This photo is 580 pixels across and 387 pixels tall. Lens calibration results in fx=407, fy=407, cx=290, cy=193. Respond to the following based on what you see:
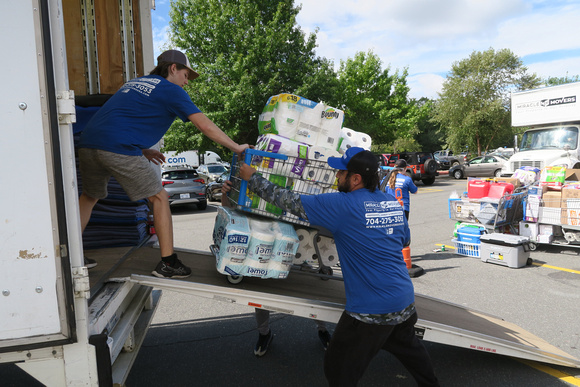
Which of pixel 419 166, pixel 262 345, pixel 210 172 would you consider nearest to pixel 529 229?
pixel 262 345

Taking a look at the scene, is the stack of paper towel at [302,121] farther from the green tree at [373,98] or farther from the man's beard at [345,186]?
the green tree at [373,98]

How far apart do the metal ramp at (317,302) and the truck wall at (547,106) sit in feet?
35.5

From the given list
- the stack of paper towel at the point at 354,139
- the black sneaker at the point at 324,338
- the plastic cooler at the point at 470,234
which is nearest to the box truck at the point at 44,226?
the black sneaker at the point at 324,338

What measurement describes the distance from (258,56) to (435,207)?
492 inches

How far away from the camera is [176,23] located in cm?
2317

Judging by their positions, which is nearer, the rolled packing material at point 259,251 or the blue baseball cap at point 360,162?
the blue baseball cap at point 360,162

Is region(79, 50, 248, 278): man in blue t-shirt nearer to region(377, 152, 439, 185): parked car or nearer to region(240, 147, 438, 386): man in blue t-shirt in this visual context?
region(240, 147, 438, 386): man in blue t-shirt

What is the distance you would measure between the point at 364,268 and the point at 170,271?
1.48 m

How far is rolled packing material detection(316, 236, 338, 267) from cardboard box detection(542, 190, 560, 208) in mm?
6209

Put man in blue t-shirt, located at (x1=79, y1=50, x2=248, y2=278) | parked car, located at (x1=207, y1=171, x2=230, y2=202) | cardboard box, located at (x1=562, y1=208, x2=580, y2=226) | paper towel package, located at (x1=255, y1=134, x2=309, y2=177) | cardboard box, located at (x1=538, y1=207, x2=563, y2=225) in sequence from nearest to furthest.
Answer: man in blue t-shirt, located at (x1=79, y1=50, x2=248, y2=278), paper towel package, located at (x1=255, y1=134, x2=309, y2=177), cardboard box, located at (x1=562, y1=208, x2=580, y2=226), cardboard box, located at (x1=538, y1=207, x2=563, y2=225), parked car, located at (x1=207, y1=171, x2=230, y2=202)

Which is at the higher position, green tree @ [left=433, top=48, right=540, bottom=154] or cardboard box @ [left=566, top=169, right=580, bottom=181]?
green tree @ [left=433, top=48, right=540, bottom=154]

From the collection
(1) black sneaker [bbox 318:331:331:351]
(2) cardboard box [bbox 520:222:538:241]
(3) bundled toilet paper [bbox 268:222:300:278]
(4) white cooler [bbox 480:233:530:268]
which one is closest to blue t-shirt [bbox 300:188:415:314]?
(3) bundled toilet paper [bbox 268:222:300:278]

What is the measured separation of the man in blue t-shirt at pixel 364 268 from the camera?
2.77 m

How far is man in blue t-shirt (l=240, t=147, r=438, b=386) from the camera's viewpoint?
2.77 metres
